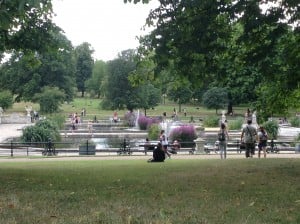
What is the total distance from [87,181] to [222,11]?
5.03 meters

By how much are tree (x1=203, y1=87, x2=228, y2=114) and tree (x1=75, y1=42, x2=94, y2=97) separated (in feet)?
189

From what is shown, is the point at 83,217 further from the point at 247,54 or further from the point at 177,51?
the point at 247,54

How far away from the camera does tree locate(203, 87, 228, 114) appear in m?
78.9

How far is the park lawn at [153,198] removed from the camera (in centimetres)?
702

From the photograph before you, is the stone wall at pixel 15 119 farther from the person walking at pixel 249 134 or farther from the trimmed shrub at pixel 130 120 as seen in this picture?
the person walking at pixel 249 134

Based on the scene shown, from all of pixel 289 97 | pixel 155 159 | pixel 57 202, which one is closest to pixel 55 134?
pixel 155 159

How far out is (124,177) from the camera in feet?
41.5

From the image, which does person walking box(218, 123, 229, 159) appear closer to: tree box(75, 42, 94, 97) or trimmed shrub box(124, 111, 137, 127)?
trimmed shrub box(124, 111, 137, 127)

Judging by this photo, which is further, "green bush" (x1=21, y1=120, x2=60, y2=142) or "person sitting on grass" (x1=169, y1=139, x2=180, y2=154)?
"green bush" (x1=21, y1=120, x2=60, y2=142)

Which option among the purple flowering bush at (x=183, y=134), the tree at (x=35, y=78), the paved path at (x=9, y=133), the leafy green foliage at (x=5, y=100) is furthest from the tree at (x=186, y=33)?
the tree at (x=35, y=78)

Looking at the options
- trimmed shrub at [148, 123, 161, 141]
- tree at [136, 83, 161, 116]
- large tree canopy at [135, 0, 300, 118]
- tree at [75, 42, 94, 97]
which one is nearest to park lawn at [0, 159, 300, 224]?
large tree canopy at [135, 0, 300, 118]

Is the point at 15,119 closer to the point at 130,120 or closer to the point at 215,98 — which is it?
the point at 130,120

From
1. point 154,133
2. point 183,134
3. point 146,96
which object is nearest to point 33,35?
point 183,134

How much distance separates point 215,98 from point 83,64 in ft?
198
